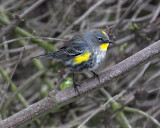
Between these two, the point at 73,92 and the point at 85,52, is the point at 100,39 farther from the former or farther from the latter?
the point at 73,92

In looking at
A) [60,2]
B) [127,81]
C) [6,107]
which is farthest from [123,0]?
[6,107]

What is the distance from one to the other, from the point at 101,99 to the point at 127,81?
0.92 m

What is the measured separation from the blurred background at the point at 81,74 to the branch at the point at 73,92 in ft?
1.61

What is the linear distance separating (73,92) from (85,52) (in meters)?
0.68

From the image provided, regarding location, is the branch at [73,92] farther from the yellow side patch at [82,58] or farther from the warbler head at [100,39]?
the warbler head at [100,39]

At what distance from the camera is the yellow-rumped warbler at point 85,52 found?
10.8 feet

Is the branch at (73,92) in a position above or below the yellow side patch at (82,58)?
below

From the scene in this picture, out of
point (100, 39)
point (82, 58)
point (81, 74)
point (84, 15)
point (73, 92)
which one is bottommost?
point (73, 92)

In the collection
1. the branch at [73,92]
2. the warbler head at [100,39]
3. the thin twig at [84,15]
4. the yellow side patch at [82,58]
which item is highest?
the thin twig at [84,15]

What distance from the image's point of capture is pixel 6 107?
4.20 m

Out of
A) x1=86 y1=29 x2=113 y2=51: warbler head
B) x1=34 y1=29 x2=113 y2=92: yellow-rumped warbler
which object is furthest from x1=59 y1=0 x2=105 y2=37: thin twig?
x1=86 y1=29 x2=113 y2=51: warbler head

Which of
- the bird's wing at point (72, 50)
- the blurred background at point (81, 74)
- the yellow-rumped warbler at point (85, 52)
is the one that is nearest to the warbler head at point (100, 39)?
the yellow-rumped warbler at point (85, 52)

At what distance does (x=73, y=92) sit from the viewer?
2.89 meters

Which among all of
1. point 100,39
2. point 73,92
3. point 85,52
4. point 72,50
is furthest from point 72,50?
point 73,92
